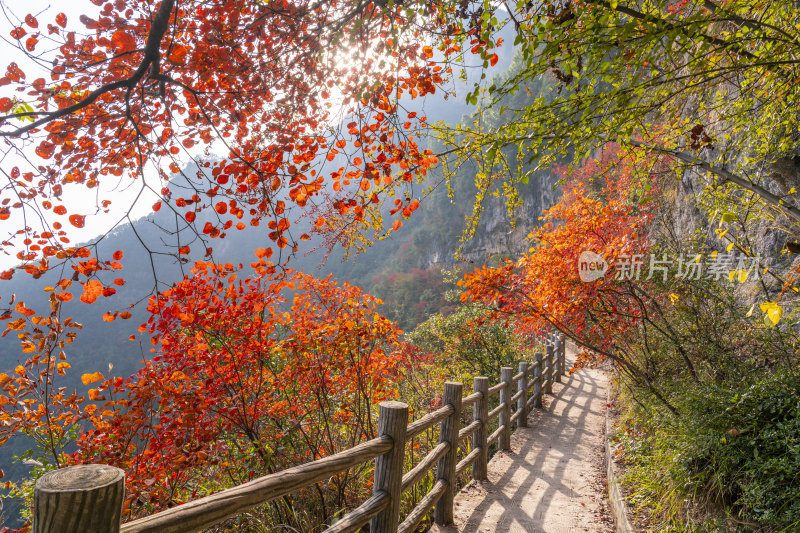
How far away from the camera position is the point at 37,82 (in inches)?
113

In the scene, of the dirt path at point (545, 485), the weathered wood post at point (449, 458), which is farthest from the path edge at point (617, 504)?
the weathered wood post at point (449, 458)

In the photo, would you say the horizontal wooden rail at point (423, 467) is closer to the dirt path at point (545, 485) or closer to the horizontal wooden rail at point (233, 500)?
the dirt path at point (545, 485)

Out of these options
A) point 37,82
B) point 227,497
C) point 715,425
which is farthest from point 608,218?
point 37,82

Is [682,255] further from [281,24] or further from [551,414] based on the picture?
[281,24]

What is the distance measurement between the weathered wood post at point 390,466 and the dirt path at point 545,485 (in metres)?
1.35

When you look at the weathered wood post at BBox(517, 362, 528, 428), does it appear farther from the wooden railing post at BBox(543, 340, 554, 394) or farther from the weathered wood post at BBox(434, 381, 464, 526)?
the weathered wood post at BBox(434, 381, 464, 526)

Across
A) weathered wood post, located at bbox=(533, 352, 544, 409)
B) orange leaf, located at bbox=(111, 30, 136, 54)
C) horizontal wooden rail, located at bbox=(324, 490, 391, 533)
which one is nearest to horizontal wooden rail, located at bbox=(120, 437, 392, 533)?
horizontal wooden rail, located at bbox=(324, 490, 391, 533)

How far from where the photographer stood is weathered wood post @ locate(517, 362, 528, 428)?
6792 millimetres

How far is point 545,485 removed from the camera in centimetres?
469

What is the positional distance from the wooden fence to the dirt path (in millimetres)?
335

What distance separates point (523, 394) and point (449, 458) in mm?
3733

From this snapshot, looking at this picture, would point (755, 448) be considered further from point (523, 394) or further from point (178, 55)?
point (178, 55)

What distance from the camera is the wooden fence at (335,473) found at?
0.95 meters

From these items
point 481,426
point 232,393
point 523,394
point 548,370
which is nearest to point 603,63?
point 481,426
